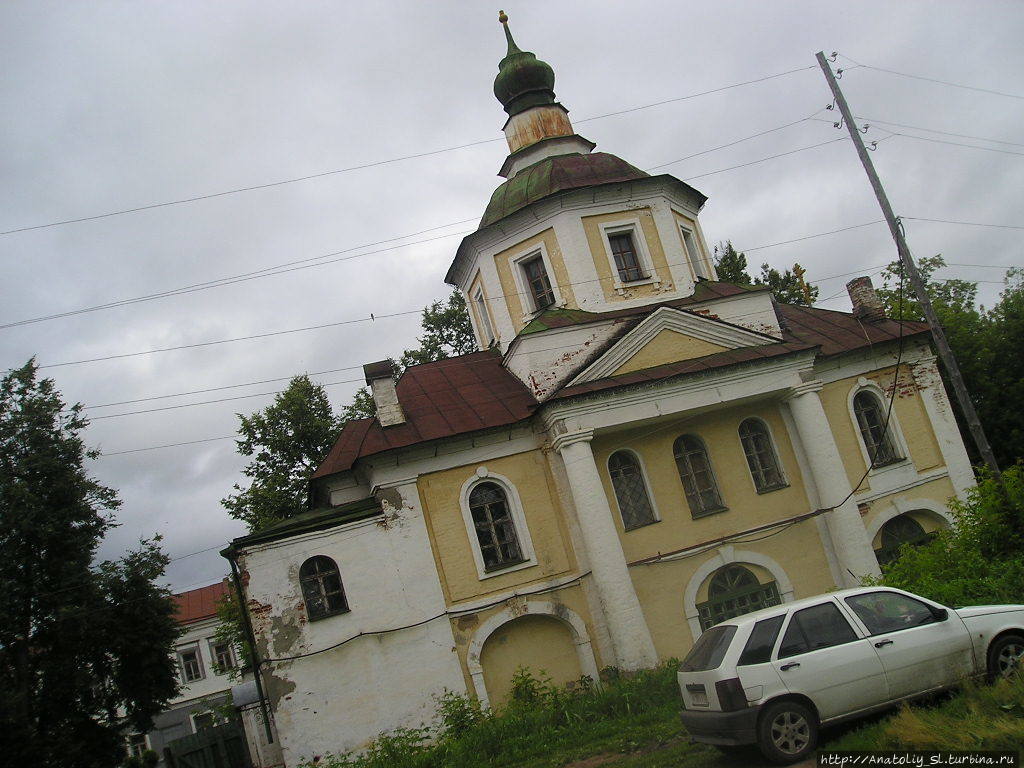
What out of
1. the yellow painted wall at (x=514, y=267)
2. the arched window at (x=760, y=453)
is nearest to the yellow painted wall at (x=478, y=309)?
the yellow painted wall at (x=514, y=267)

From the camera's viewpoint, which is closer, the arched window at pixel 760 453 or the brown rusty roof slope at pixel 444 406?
the brown rusty roof slope at pixel 444 406

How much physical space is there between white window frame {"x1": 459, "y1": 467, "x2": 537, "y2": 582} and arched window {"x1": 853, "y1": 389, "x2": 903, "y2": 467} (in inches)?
328

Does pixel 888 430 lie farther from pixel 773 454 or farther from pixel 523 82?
pixel 523 82

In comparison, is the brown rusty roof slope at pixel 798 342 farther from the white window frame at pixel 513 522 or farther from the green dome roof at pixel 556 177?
the green dome roof at pixel 556 177

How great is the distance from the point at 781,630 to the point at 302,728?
9480mm

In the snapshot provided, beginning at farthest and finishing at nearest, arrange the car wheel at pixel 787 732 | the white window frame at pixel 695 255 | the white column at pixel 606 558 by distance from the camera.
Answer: the white window frame at pixel 695 255 → the white column at pixel 606 558 → the car wheel at pixel 787 732

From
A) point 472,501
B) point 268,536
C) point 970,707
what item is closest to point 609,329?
point 472,501

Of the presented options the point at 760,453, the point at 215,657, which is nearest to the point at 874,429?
the point at 760,453

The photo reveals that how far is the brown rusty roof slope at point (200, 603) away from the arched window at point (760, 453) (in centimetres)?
3125

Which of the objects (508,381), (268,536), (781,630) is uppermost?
(508,381)

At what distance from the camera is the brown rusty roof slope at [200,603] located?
40.1m

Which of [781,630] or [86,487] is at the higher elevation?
[86,487]

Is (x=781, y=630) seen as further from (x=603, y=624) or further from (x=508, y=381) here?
(x=508, y=381)

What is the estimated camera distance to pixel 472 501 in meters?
15.5
